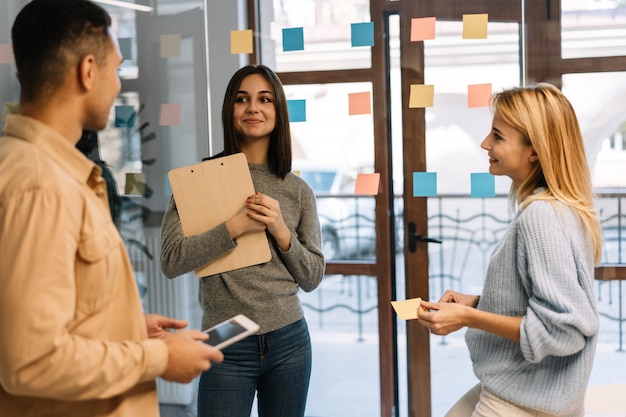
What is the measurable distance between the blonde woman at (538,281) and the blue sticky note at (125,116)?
1.89 meters

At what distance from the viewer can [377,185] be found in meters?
2.89

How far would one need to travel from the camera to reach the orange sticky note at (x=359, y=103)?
291 cm

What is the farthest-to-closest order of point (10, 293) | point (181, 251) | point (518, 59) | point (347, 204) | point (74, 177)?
point (347, 204), point (518, 59), point (181, 251), point (74, 177), point (10, 293)

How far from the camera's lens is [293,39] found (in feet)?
9.64

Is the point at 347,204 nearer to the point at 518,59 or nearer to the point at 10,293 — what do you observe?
the point at 518,59

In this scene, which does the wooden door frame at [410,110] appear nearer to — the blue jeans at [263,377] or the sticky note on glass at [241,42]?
the sticky note on glass at [241,42]

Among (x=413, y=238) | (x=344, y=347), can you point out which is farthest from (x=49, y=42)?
(x=344, y=347)

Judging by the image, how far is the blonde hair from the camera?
1.53m

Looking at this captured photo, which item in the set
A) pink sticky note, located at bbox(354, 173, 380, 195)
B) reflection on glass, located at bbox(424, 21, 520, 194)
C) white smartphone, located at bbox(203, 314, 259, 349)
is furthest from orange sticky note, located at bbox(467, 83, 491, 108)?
white smartphone, located at bbox(203, 314, 259, 349)

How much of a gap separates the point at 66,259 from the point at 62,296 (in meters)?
0.05

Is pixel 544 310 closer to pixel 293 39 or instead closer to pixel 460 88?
pixel 460 88

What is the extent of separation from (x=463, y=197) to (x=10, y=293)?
7.00 ft

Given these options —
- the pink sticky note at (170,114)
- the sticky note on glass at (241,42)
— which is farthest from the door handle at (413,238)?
the pink sticky note at (170,114)

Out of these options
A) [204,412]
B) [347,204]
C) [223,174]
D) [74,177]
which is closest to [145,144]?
[347,204]
